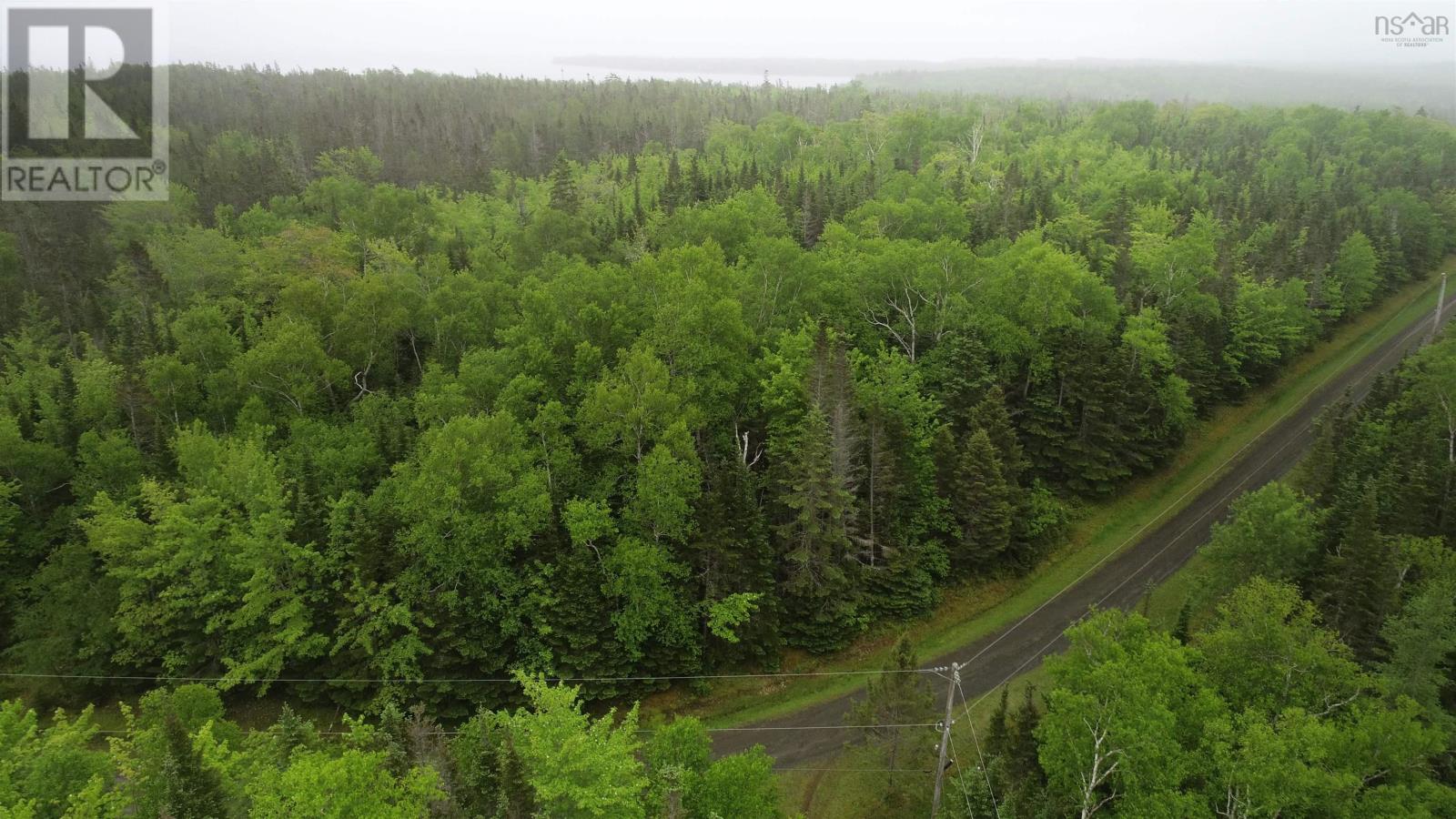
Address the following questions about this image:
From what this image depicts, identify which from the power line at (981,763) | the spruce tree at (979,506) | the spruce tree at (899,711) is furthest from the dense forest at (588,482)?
the spruce tree at (899,711)

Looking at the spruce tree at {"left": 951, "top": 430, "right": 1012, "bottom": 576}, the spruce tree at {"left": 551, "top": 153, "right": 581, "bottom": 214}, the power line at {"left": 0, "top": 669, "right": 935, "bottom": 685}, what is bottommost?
the power line at {"left": 0, "top": 669, "right": 935, "bottom": 685}

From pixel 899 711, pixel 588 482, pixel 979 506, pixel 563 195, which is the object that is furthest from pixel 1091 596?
pixel 563 195

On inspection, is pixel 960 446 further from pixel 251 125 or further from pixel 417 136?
pixel 251 125

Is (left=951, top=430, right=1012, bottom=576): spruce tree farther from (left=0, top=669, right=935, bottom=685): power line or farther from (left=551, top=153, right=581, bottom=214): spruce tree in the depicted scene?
(left=551, top=153, right=581, bottom=214): spruce tree

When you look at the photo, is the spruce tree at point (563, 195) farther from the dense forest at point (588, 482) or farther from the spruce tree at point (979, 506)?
the spruce tree at point (979, 506)

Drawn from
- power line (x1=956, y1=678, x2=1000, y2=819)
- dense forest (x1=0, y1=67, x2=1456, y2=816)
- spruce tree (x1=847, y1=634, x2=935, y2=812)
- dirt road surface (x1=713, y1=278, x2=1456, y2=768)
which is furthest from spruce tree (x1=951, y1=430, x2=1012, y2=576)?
spruce tree (x1=847, y1=634, x2=935, y2=812)

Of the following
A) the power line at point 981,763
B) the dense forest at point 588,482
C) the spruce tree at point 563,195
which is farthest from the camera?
the spruce tree at point 563,195

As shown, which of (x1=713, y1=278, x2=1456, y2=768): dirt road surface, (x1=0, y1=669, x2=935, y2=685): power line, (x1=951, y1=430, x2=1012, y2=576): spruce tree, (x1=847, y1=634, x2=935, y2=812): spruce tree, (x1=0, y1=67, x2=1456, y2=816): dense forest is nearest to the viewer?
(x1=0, y1=67, x2=1456, y2=816): dense forest

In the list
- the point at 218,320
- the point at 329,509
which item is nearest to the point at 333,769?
the point at 329,509

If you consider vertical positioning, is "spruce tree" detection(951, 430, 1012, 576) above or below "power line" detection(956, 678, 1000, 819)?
above
